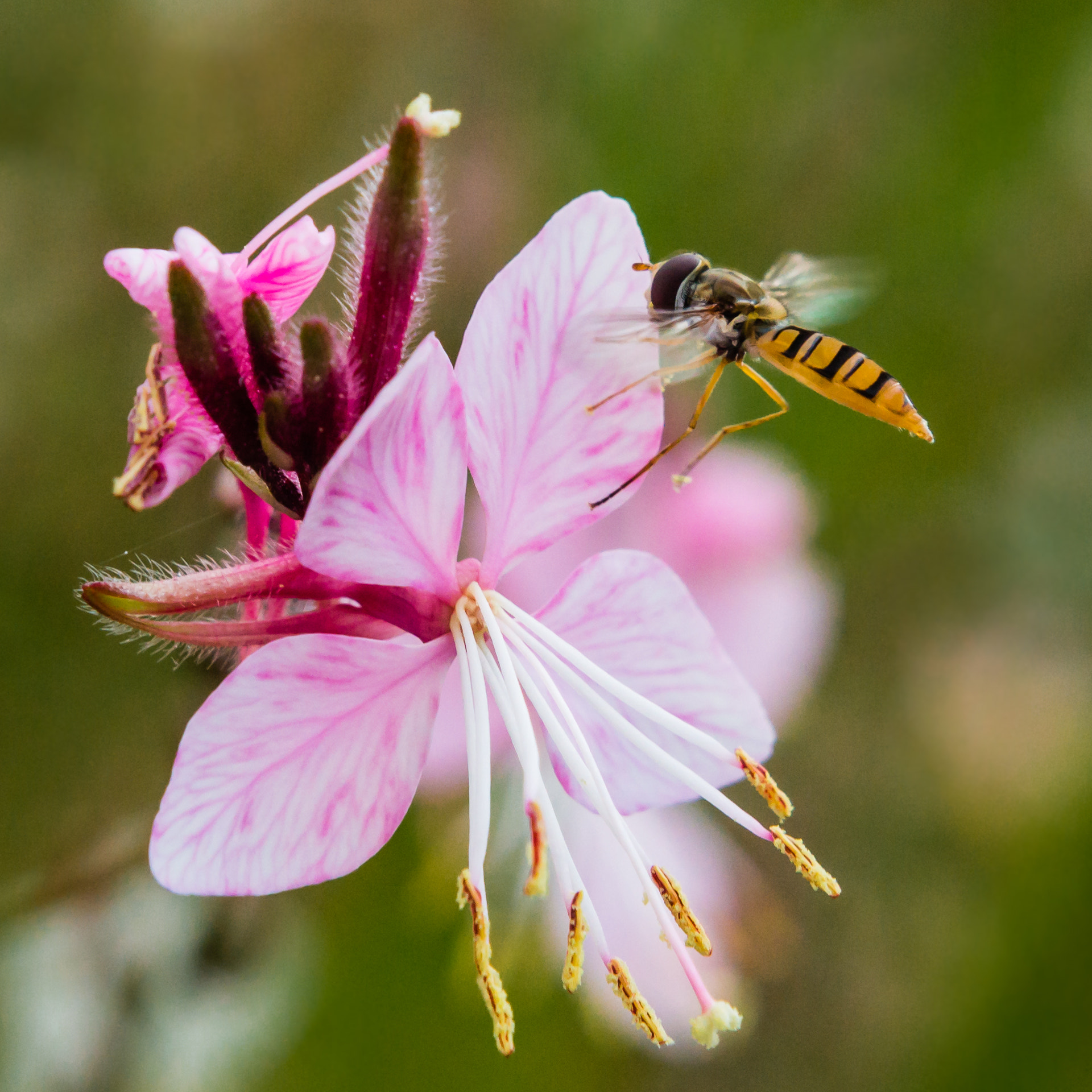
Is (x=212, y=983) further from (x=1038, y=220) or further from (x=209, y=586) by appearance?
(x=1038, y=220)

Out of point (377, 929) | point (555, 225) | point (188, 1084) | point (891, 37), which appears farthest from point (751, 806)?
point (555, 225)

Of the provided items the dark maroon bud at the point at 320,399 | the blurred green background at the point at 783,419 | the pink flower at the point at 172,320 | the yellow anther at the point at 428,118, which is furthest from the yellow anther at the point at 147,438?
the blurred green background at the point at 783,419

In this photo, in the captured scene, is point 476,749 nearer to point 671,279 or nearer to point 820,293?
point 671,279

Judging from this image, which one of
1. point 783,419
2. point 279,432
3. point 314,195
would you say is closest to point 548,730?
point 279,432

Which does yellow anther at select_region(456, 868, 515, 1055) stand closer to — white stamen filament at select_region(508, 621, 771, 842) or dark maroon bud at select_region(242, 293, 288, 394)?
white stamen filament at select_region(508, 621, 771, 842)

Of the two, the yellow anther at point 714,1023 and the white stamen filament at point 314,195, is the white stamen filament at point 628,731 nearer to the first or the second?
the yellow anther at point 714,1023
